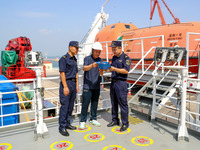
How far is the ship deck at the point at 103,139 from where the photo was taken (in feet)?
9.42

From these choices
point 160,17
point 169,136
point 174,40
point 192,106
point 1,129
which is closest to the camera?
point 169,136

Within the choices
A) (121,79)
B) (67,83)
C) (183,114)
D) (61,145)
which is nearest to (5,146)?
(61,145)

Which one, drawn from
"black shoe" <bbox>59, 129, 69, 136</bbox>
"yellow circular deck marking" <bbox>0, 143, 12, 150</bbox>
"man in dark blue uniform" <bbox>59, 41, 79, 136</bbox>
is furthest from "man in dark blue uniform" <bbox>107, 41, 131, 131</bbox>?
"yellow circular deck marking" <bbox>0, 143, 12, 150</bbox>

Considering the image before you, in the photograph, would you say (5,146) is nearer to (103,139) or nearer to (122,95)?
(103,139)

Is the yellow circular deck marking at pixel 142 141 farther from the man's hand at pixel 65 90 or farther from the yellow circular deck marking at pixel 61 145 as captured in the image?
the man's hand at pixel 65 90

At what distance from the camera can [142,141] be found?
10.0 feet

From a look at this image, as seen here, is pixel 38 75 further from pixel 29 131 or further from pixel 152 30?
pixel 152 30

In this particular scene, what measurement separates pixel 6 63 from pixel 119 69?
9.04 meters

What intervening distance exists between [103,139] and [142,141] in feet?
2.30

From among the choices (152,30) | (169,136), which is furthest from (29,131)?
(152,30)

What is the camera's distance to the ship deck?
2.87 metres

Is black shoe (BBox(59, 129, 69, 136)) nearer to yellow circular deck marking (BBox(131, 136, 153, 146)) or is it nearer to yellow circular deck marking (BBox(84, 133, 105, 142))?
yellow circular deck marking (BBox(84, 133, 105, 142))

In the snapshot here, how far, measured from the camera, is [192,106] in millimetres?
7652

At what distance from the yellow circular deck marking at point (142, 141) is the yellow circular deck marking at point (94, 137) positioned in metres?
0.58
